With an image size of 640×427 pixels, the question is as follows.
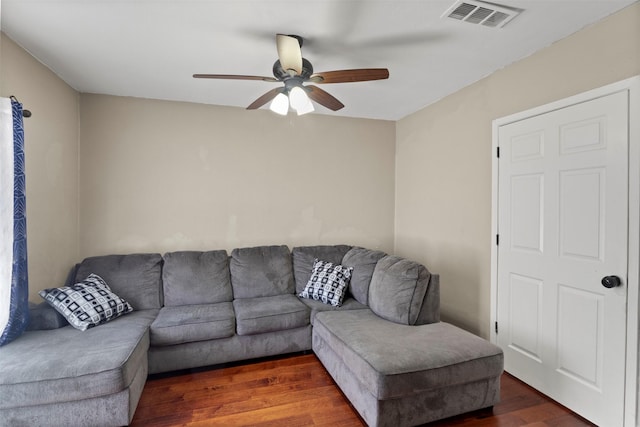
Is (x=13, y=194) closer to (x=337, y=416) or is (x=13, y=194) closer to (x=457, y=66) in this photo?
(x=337, y=416)

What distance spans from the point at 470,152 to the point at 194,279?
2.91 m

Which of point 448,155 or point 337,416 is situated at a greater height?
point 448,155

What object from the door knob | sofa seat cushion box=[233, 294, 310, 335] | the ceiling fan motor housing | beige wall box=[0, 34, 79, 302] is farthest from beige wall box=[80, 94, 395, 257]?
the door knob

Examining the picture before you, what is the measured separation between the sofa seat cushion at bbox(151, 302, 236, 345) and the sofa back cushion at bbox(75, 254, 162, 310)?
246 mm

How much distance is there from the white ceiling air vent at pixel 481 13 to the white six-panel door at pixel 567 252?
0.76 meters

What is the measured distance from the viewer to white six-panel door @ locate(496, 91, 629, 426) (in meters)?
1.79

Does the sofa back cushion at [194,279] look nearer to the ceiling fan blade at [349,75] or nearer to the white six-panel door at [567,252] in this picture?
the ceiling fan blade at [349,75]

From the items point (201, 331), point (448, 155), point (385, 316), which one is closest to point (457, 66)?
point (448, 155)

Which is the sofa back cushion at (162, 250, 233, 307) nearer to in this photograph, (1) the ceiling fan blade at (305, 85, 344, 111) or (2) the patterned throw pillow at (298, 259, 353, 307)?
(2) the patterned throw pillow at (298, 259, 353, 307)

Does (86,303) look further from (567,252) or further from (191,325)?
(567,252)

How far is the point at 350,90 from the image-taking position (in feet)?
9.82

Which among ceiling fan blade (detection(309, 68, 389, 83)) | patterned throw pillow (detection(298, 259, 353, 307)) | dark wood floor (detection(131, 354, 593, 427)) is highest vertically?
ceiling fan blade (detection(309, 68, 389, 83))

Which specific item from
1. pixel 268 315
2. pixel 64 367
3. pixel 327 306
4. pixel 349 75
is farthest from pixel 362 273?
pixel 64 367

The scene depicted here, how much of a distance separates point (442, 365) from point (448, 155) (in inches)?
82.7
